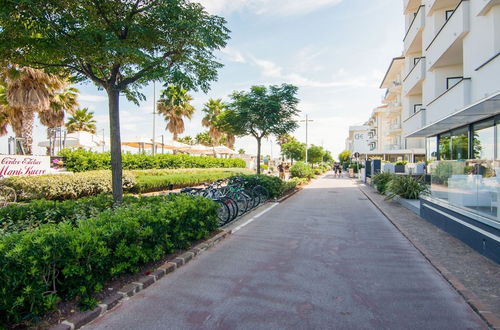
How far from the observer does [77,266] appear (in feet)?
10.8

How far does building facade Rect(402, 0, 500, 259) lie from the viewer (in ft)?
18.8

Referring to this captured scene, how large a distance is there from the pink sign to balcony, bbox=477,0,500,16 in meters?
17.0

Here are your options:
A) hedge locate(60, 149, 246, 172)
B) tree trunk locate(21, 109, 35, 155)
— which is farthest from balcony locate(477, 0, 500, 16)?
tree trunk locate(21, 109, 35, 155)

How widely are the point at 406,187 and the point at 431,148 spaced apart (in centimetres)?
584

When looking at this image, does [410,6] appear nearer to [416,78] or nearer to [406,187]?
[416,78]

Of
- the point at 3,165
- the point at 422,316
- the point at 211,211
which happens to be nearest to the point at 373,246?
the point at 422,316

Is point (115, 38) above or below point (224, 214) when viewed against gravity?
above

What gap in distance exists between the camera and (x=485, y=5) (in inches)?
368

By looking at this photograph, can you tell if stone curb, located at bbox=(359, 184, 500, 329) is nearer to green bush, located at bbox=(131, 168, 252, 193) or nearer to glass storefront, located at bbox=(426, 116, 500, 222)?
glass storefront, located at bbox=(426, 116, 500, 222)

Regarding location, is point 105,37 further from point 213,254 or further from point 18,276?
point 213,254

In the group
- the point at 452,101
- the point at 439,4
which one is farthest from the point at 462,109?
the point at 439,4

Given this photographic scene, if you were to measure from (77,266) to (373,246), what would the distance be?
533 cm

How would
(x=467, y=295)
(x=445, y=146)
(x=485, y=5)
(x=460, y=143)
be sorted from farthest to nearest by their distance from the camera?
(x=445, y=146), (x=460, y=143), (x=485, y=5), (x=467, y=295)

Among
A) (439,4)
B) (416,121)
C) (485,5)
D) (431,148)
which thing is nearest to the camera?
(485,5)
